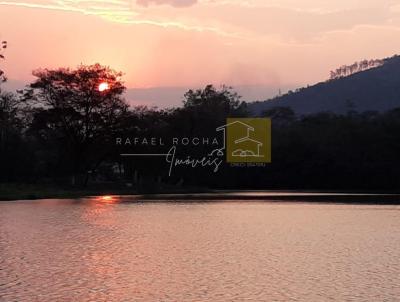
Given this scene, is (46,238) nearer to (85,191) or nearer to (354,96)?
(85,191)

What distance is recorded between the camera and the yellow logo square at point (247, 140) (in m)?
67.2

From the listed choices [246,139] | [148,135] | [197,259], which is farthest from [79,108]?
[197,259]

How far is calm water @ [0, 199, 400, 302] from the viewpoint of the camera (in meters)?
11.1

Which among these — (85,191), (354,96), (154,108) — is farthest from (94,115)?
(354,96)

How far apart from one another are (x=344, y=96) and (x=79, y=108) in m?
108

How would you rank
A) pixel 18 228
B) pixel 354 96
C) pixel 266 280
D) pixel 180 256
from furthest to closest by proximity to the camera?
1. pixel 354 96
2. pixel 18 228
3. pixel 180 256
4. pixel 266 280

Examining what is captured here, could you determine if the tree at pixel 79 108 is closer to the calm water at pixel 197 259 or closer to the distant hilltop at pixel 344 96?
the calm water at pixel 197 259

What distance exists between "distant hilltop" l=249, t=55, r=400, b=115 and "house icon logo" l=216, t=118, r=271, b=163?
68.9m

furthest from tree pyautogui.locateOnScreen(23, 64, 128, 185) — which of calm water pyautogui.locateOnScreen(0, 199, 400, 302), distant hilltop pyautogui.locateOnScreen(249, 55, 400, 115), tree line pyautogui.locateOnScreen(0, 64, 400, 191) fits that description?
distant hilltop pyautogui.locateOnScreen(249, 55, 400, 115)

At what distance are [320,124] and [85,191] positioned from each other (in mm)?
40947

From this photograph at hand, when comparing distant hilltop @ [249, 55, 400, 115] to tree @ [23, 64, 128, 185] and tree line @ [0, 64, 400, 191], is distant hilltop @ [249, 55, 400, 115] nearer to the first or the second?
tree line @ [0, 64, 400, 191]

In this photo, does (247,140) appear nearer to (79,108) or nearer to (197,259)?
(79,108)

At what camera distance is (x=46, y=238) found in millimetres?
18578

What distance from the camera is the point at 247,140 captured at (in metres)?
66.0
